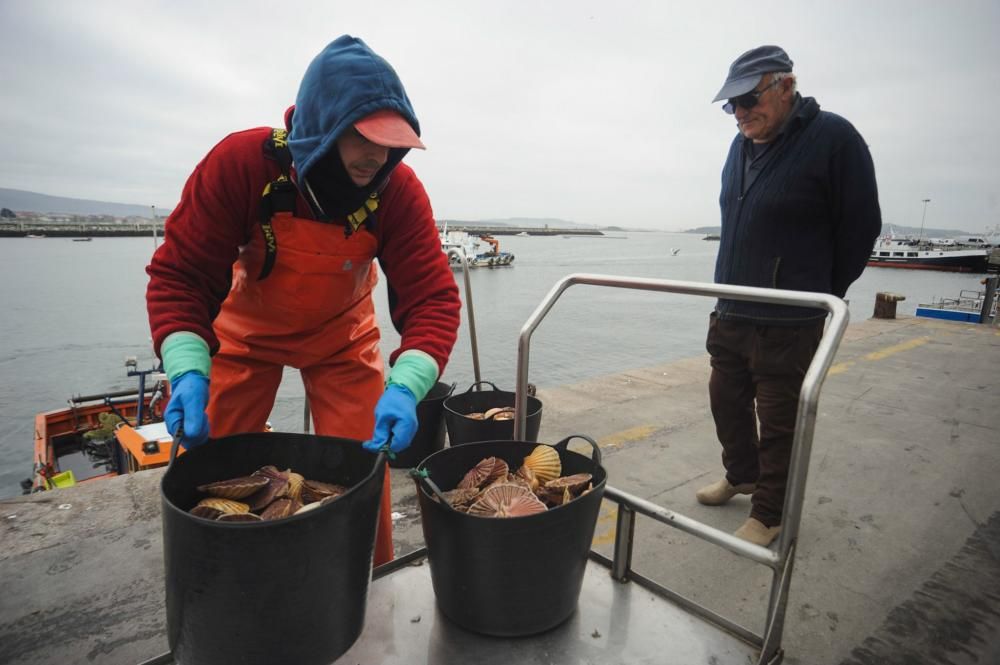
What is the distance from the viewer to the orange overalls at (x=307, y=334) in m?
1.72

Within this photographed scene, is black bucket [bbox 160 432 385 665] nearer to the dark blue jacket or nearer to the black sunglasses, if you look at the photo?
the dark blue jacket

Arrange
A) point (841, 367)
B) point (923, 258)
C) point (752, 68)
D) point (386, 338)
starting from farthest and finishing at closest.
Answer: point (923, 258), point (386, 338), point (841, 367), point (752, 68)

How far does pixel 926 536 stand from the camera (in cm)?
249

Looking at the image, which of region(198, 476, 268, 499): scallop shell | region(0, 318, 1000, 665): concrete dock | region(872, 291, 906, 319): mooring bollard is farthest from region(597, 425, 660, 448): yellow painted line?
region(872, 291, 906, 319): mooring bollard

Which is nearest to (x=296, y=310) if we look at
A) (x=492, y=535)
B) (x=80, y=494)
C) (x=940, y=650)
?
(x=492, y=535)

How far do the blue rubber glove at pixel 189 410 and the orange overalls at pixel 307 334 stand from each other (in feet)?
1.44

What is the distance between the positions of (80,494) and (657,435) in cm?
337

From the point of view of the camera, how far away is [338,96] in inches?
54.7

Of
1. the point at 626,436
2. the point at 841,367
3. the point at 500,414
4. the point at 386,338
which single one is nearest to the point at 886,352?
the point at 841,367

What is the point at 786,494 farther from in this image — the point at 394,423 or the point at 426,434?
the point at 426,434

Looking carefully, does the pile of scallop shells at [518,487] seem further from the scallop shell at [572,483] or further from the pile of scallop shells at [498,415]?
the pile of scallop shells at [498,415]

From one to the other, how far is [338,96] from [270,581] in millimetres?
1126

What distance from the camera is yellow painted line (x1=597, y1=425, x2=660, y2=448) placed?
3643mm

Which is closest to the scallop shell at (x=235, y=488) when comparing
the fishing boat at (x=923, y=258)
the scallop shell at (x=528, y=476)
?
the scallop shell at (x=528, y=476)
